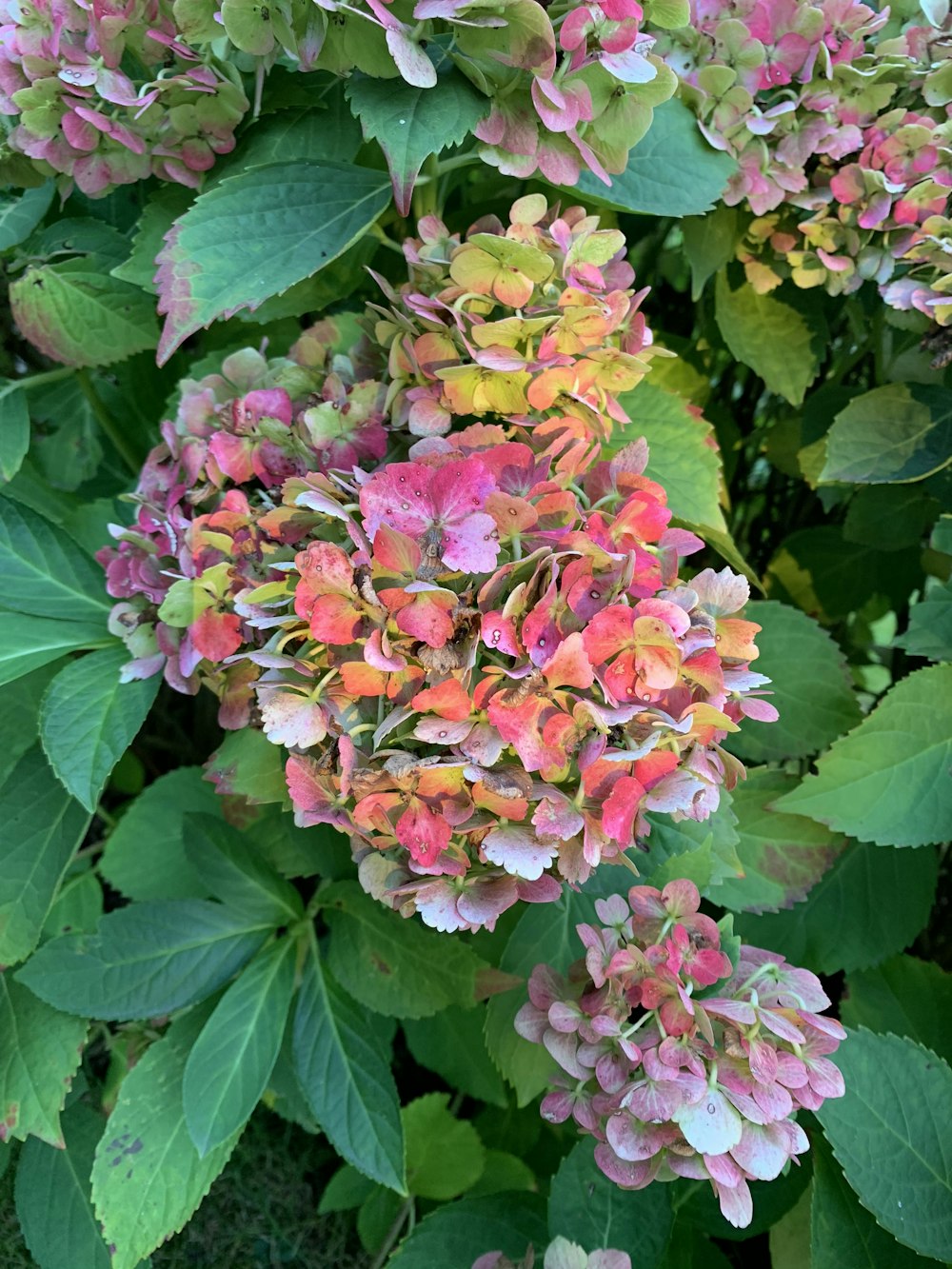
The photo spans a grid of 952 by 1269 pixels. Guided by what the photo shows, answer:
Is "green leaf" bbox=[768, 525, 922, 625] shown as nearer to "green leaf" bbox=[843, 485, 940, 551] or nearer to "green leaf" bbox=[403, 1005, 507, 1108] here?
"green leaf" bbox=[843, 485, 940, 551]

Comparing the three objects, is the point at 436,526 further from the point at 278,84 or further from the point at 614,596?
the point at 278,84

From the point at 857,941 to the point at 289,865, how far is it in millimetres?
486

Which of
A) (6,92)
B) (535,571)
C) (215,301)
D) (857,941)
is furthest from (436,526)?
(857,941)

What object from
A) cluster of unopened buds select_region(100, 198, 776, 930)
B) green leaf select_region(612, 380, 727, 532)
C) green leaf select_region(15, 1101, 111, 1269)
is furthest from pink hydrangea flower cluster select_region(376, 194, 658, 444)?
green leaf select_region(15, 1101, 111, 1269)

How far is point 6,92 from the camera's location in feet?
2.06

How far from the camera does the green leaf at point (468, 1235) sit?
0.68m

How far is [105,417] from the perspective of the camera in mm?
855

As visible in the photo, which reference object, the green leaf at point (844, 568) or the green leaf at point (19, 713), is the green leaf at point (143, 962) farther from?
the green leaf at point (844, 568)

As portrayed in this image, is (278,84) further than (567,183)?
Yes

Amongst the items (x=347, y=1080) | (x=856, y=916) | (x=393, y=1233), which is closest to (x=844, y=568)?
(x=856, y=916)

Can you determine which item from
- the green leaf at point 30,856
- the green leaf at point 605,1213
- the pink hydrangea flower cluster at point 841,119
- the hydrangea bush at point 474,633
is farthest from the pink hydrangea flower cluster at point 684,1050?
the pink hydrangea flower cluster at point 841,119

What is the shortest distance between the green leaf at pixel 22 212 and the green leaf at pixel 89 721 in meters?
0.34

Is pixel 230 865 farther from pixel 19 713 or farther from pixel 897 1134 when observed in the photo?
pixel 897 1134

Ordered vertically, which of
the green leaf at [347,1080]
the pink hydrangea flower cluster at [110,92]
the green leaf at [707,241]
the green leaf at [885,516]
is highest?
the pink hydrangea flower cluster at [110,92]
